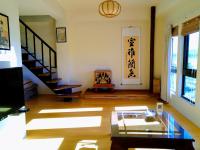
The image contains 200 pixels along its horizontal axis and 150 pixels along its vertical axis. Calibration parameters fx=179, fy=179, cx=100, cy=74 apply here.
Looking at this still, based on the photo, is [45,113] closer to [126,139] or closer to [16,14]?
[16,14]

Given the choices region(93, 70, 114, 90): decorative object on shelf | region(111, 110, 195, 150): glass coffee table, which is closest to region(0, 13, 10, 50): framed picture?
region(111, 110, 195, 150): glass coffee table

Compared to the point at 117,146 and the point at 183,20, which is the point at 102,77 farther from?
the point at 117,146

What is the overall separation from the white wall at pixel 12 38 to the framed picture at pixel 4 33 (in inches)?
2.8

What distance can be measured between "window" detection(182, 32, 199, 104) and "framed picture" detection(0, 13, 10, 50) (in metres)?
3.39

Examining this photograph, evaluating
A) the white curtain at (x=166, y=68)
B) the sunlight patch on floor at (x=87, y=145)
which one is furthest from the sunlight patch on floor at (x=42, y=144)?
the white curtain at (x=166, y=68)

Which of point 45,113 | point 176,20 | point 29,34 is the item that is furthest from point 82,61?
point 176,20

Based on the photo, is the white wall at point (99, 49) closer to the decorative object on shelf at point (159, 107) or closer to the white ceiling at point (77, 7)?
the white ceiling at point (77, 7)

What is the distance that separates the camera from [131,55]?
6098 millimetres

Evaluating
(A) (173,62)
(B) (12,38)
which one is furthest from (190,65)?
(B) (12,38)

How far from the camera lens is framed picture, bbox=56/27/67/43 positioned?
579cm

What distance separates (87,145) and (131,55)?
4.01 m

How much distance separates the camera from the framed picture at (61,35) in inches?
228

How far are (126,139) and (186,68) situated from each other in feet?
9.17

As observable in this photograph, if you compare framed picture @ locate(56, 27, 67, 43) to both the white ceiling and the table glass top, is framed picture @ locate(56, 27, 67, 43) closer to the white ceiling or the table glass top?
the white ceiling
